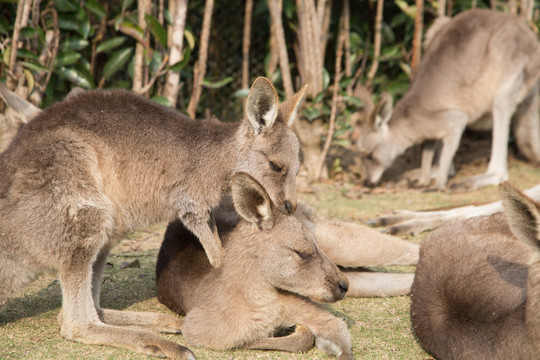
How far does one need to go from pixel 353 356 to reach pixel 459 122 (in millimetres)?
5234

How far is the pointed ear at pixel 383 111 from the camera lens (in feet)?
24.1

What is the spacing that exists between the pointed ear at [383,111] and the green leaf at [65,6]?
11.3 feet

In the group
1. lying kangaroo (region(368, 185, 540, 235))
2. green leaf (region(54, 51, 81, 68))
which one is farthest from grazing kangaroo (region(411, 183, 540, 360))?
green leaf (region(54, 51, 81, 68))

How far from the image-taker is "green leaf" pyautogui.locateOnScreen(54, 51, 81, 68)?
6059 mm

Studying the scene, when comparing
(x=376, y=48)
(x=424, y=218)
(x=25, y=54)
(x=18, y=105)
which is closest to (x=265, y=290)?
(x=424, y=218)

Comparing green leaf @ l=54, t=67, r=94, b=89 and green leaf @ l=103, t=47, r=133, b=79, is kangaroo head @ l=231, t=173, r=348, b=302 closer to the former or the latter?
green leaf @ l=54, t=67, r=94, b=89

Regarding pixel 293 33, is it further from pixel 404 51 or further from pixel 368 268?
pixel 368 268

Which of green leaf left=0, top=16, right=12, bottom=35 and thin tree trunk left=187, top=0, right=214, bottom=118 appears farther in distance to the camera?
thin tree trunk left=187, top=0, right=214, bottom=118

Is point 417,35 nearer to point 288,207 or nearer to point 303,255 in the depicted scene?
point 288,207

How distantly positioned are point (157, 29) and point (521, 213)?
14.6ft

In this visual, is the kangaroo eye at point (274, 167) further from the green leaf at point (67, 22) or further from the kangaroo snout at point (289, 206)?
the green leaf at point (67, 22)

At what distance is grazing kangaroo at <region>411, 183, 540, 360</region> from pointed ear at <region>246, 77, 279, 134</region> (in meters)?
1.09

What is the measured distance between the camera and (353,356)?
116 inches

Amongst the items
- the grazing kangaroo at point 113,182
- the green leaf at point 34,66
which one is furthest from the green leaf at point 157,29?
the grazing kangaroo at point 113,182
